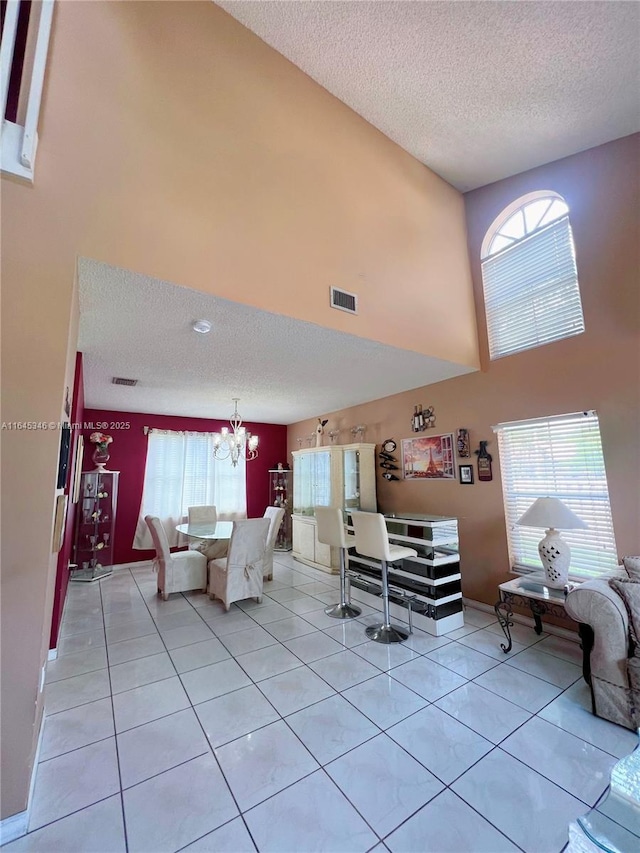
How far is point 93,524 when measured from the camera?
5.02 meters

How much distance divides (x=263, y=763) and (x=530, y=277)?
4.56 metres

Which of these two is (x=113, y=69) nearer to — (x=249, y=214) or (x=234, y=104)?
(x=234, y=104)

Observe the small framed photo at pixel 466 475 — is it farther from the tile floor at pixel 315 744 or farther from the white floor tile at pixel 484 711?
the white floor tile at pixel 484 711

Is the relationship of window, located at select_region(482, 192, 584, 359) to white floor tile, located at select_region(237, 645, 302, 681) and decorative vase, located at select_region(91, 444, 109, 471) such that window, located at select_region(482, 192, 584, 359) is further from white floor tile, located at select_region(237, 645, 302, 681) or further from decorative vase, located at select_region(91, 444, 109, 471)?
decorative vase, located at select_region(91, 444, 109, 471)

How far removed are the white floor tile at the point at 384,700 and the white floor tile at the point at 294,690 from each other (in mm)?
192

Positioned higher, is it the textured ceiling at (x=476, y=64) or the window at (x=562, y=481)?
the textured ceiling at (x=476, y=64)

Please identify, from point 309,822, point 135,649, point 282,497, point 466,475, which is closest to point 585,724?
point 309,822

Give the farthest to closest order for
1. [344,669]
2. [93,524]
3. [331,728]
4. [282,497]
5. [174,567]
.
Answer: [282,497] → [93,524] → [174,567] → [344,669] → [331,728]

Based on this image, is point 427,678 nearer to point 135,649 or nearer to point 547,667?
point 547,667

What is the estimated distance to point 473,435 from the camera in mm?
3873

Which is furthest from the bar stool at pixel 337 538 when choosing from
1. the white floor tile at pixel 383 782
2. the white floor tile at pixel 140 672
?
the white floor tile at pixel 383 782

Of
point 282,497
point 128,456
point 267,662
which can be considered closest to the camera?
point 267,662

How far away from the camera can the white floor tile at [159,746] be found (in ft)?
5.74

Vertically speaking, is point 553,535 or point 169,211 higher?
point 169,211
